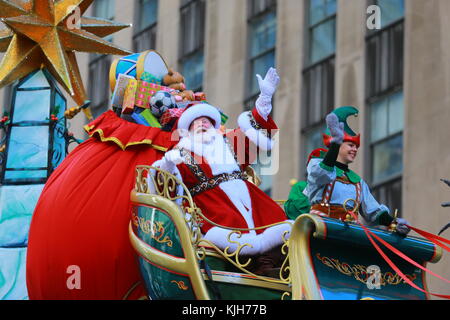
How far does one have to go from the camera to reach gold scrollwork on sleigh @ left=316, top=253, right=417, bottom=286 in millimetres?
9539

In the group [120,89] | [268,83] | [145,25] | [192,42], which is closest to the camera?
[268,83]

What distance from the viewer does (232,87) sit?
28312 mm

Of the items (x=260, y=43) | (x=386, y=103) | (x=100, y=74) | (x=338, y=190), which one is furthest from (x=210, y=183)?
(x=100, y=74)

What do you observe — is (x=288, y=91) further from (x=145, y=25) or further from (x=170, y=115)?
(x=170, y=115)

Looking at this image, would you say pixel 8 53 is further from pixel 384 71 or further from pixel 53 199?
pixel 384 71

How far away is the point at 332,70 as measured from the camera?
83.4 ft

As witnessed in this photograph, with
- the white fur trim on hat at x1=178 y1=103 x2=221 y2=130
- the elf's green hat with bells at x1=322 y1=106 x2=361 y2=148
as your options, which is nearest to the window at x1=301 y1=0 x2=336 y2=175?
the white fur trim on hat at x1=178 y1=103 x2=221 y2=130

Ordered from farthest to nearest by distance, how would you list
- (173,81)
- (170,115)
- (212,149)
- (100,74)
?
(100,74) → (173,81) → (170,115) → (212,149)

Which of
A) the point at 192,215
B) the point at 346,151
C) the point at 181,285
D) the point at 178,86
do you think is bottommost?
the point at 181,285

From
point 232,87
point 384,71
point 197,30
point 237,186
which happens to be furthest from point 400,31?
point 237,186

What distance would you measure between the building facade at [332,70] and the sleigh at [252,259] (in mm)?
10390

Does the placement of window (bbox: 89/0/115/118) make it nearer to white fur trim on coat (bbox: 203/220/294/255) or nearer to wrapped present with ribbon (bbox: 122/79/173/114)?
wrapped present with ribbon (bbox: 122/79/173/114)

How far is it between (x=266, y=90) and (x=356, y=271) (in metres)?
2.09

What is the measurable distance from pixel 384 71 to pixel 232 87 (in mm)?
5377
